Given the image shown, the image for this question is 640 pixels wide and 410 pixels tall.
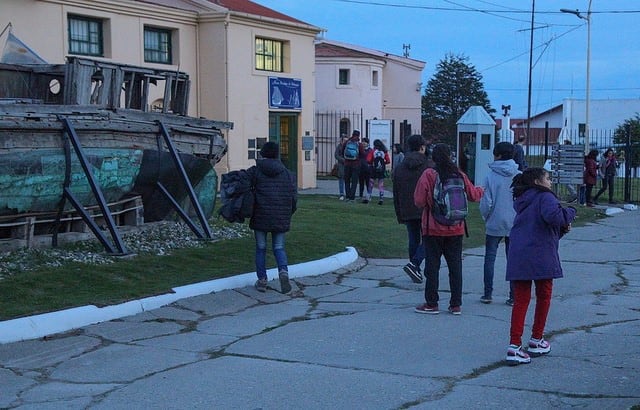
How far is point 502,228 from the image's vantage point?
9.47 meters

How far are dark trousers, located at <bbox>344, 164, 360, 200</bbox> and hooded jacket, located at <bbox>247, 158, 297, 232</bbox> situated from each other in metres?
11.4

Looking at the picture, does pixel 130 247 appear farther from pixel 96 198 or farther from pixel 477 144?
pixel 477 144

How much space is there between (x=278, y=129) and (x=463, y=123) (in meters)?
5.92

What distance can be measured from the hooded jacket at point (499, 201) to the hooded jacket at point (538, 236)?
7.76 ft

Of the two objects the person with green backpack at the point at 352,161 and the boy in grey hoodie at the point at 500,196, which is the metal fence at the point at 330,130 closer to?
the person with green backpack at the point at 352,161

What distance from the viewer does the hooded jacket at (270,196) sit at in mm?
9922

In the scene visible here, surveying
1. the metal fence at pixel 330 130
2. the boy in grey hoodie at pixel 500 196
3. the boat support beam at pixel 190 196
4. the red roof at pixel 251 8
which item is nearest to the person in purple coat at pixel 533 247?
the boy in grey hoodie at pixel 500 196

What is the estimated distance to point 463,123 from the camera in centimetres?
2783

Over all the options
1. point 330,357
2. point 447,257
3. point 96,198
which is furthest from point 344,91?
point 330,357

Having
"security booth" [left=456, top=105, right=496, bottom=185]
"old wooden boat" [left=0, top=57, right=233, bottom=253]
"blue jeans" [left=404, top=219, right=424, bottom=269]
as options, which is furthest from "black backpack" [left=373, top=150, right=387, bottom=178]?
"blue jeans" [left=404, top=219, right=424, bottom=269]

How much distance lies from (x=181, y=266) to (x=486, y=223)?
13.0 ft

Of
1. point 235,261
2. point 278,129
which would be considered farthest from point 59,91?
point 278,129

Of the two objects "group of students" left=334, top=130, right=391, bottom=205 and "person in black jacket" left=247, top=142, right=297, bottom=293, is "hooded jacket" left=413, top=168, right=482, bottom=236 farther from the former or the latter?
"group of students" left=334, top=130, right=391, bottom=205

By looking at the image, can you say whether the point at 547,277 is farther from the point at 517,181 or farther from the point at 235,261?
the point at 235,261
